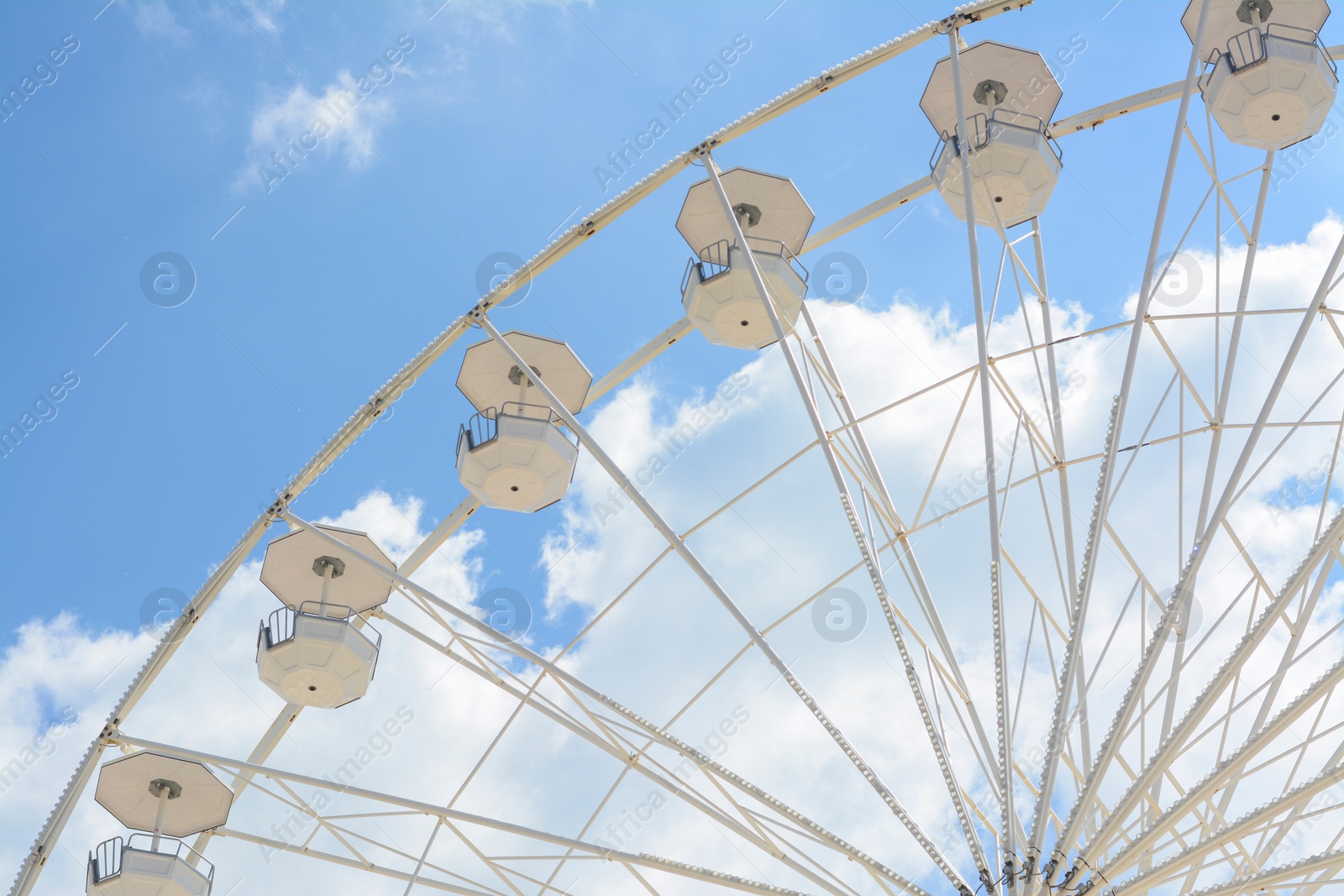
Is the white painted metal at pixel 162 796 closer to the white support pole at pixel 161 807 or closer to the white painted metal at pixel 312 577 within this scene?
the white support pole at pixel 161 807

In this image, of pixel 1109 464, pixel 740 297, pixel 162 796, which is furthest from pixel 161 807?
pixel 1109 464

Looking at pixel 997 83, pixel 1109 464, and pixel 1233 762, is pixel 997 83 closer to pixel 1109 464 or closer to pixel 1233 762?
pixel 1109 464

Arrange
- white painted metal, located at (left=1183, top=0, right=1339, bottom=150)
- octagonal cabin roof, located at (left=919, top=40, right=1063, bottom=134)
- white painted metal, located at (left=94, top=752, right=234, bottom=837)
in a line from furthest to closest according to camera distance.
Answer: white painted metal, located at (left=94, top=752, right=234, bottom=837), octagonal cabin roof, located at (left=919, top=40, right=1063, bottom=134), white painted metal, located at (left=1183, top=0, right=1339, bottom=150)

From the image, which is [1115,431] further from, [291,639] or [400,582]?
[291,639]

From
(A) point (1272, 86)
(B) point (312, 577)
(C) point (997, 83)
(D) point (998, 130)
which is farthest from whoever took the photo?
(B) point (312, 577)

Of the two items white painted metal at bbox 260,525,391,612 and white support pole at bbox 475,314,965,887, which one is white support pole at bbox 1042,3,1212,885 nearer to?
white support pole at bbox 475,314,965,887

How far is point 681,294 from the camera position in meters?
20.2

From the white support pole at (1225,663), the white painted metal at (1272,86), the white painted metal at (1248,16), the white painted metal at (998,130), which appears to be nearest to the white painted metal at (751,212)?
the white painted metal at (998,130)

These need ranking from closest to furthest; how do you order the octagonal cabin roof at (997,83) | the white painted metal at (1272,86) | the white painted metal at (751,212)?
the white painted metal at (1272,86), the octagonal cabin roof at (997,83), the white painted metal at (751,212)

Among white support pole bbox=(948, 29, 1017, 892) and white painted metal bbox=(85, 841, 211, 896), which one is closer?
white support pole bbox=(948, 29, 1017, 892)

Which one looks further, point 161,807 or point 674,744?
point 161,807

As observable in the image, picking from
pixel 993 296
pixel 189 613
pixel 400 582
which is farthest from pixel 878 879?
pixel 189 613

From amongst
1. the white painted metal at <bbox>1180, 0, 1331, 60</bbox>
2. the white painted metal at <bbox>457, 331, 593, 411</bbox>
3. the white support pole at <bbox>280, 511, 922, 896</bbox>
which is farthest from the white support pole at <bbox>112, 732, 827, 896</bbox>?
the white painted metal at <bbox>1180, 0, 1331, 60</bbox>

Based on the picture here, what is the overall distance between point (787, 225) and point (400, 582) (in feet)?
28.1
